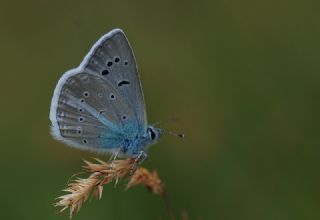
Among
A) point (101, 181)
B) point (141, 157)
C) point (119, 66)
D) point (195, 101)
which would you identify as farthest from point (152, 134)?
point (195, 101)

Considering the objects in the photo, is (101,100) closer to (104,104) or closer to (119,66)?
(104,104)

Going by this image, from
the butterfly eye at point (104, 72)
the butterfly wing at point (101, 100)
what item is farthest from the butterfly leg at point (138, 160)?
the butterfly eye at point (104, 72)

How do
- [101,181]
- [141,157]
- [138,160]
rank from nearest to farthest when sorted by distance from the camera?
1. [101,181]
2. [138,160]
3. [141,157]

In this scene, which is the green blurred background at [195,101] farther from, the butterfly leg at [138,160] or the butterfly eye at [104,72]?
the butterfly eye at [104,72]

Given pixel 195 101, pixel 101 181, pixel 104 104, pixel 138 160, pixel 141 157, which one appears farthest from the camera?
pixel 195 101

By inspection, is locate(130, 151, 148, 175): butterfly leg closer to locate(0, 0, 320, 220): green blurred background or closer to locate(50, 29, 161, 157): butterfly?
locate(50, 29, 161, 157): butterfly

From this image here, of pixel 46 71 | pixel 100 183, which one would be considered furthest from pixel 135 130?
pixel 46 71

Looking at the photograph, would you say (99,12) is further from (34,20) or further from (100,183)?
(100,183)

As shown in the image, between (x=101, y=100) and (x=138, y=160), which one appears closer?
(x=138, y=160)
